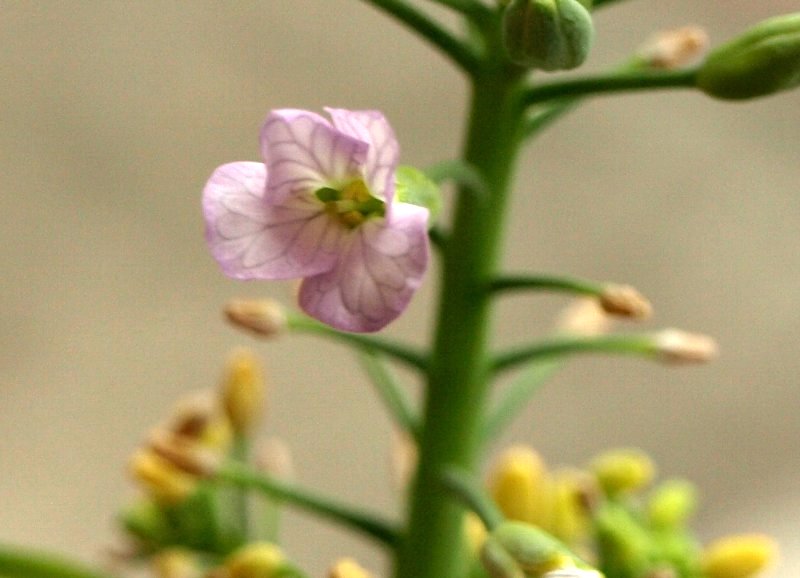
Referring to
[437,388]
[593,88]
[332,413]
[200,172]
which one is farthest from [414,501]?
[200,172]

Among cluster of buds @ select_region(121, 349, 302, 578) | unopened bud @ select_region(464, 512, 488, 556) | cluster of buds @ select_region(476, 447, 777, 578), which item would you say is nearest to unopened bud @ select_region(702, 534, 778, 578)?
cluster of buds @ select_region(476, 447, 777, 578)

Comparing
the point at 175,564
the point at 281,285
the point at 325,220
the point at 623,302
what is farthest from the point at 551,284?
the point at 281,285

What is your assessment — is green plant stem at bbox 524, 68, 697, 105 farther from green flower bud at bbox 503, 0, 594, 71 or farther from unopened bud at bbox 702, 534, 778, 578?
unopened bud at bbox 702, 534, 778, 578

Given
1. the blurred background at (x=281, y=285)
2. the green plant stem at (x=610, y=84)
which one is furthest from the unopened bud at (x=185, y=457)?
the blurred background at (x=281, y=285)

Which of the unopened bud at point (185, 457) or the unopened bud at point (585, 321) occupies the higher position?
the unopened bud at point (585, 321)

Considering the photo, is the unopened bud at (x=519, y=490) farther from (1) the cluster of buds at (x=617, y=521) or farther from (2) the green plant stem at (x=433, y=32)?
(2) the green plant stem at (x=433, y=32)

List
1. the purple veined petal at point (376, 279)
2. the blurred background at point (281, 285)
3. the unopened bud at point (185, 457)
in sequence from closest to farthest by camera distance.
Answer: the purple veined petal at point (376, 279) → the unopened bud at point (185, 457) → the blurred background at point (281, 285)

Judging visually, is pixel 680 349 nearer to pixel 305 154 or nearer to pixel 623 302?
pixel 623 302

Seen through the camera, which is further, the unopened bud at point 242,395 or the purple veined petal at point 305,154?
the unopened bud at point 242,395
